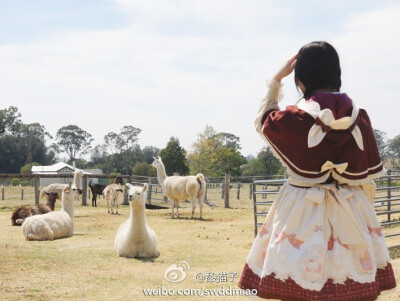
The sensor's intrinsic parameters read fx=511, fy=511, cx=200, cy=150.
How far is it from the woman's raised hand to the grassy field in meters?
1.31

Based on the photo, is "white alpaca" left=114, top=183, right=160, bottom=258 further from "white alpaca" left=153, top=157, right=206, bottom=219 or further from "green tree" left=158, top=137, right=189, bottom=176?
"green tree" left=158, top=137, right=189, bottom=176

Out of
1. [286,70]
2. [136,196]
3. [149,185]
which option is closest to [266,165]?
[149,185]

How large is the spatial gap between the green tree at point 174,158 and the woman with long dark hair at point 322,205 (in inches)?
2032

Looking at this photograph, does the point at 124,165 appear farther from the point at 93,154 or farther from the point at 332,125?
the point at 332,125

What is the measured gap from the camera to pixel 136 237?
8.07 meters

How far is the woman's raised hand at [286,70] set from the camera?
2.89 metres

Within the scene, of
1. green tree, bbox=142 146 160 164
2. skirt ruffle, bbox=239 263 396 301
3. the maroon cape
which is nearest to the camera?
skirt ruffle, bbox=239 263 396 301

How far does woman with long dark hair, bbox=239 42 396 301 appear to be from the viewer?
2.53m

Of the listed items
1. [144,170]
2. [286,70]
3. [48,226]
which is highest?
[286,70]

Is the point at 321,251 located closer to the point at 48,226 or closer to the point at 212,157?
the point at 48,226

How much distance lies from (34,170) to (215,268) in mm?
60573

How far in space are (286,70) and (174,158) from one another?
52492 mm

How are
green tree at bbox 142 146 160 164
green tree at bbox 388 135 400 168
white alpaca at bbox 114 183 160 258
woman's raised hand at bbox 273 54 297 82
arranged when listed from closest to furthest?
woman's raised hand at bbox 273 54 297 82 → white alpaca at bbox 114 183 160 258 → green tree at bbox 388 135 400 168 → green tree at bbox 142 146 160 164

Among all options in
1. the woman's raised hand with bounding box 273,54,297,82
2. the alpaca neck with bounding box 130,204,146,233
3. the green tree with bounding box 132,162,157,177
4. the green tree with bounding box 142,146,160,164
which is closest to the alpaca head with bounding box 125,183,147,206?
the alpaca neck with bounding box 130,204,146,233
